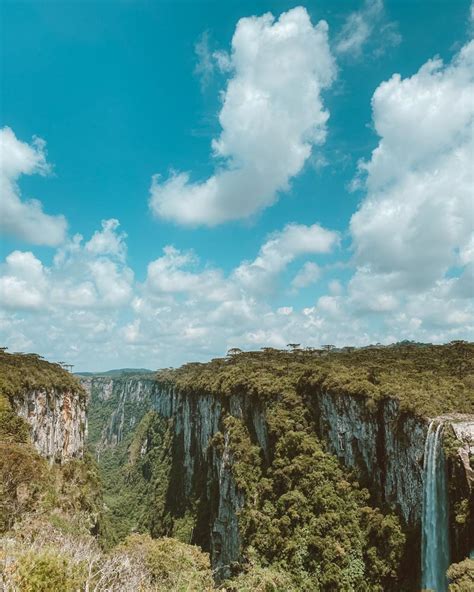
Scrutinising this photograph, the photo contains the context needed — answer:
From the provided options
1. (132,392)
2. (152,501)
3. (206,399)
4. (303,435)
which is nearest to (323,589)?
(303,435)

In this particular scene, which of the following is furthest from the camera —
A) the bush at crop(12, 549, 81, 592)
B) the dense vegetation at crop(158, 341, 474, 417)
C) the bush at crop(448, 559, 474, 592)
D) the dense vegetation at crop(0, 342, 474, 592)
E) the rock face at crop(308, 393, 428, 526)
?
the dense vegetation at crop(158, 341, 474, 417)

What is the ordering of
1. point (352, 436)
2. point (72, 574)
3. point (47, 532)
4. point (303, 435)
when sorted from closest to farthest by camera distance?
point (72, 574)
point (47, 532)
point (352, 436)
point (303, 435)

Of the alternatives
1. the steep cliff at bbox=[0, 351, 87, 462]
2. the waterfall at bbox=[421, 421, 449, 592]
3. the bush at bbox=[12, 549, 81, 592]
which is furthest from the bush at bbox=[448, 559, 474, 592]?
the steep cliff at bbox=[0, 351, 87, 462]

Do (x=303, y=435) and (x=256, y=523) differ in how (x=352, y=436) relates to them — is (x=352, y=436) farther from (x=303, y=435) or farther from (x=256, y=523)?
(x=256, y=523)

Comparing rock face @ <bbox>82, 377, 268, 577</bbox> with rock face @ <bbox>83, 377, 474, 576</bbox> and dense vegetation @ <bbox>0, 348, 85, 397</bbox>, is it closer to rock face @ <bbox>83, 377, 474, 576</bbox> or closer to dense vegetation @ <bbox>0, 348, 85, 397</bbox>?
rock face @ <bbox>83, 377, 474, 576</bbox>

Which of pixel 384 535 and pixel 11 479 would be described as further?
pixel 384 535
